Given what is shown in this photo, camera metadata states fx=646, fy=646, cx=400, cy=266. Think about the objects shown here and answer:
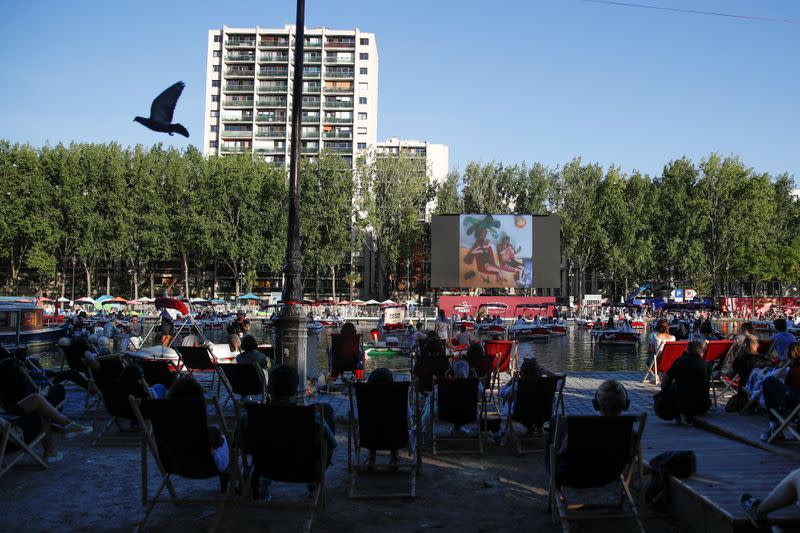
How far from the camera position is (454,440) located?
6.77 metres

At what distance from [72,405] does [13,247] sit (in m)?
52.8

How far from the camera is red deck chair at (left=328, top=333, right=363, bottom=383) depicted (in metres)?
10.6

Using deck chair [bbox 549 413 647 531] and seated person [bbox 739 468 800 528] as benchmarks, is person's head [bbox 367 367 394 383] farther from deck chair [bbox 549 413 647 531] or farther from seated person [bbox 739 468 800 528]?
seated person [bbox 739 468 800 528]

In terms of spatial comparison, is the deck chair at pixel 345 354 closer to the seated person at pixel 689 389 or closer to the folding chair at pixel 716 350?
the seated person at pixel 689 389

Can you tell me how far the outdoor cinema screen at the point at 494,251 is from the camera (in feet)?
153

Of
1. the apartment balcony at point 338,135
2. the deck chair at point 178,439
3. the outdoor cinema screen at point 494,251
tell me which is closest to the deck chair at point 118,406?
the deck chair at point 178,439

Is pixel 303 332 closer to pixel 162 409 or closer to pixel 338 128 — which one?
pixel 162 409

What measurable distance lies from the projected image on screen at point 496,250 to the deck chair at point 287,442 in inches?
1667

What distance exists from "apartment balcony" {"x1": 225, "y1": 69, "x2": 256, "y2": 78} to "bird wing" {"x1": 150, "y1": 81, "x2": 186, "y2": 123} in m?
69.6

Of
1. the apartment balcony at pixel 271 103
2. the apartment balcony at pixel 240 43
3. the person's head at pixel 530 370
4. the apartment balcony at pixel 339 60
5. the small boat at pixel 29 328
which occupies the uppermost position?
the apartment balcony at pixel 240 43

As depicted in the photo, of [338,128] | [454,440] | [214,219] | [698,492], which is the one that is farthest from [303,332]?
[338,128]

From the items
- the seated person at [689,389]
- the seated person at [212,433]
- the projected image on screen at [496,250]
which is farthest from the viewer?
the projected image on screen at [496,250]

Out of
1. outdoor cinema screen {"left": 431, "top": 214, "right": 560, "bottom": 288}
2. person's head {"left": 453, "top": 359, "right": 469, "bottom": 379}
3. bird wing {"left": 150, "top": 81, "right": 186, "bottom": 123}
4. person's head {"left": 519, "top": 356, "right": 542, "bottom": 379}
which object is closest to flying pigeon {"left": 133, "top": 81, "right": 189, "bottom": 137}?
bird wing {"left": 150, "top": 81, "right": 186, "bottom": 123}

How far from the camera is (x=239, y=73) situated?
75312 mm
